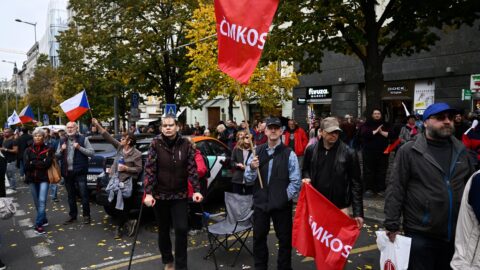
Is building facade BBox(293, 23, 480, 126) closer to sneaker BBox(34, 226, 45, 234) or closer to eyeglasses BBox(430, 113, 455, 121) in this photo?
eyeglasses BBox(430, 113, 455, 121)

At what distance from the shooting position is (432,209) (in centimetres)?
320

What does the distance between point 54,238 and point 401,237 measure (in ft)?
18.8

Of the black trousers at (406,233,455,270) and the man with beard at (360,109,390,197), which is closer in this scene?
the black trousers at (406,233,455,270)

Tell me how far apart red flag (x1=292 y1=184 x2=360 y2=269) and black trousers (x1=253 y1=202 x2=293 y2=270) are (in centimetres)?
9

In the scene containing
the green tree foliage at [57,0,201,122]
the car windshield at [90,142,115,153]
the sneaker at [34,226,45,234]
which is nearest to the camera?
the sneaker at [34,226,45,234]

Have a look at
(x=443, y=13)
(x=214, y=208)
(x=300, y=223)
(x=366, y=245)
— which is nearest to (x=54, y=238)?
(x=214, y=208)

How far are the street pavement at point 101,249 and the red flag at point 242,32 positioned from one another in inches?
100

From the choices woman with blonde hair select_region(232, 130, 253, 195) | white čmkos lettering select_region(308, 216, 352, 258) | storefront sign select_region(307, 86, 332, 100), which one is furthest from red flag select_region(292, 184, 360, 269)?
storefront sign select_region(307, 86, 332, 100)

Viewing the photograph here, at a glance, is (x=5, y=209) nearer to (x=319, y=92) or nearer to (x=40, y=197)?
(x=40, y=197)

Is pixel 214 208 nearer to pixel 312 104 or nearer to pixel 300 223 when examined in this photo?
pixel 300 223

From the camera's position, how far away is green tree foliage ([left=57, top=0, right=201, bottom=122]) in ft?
61.4

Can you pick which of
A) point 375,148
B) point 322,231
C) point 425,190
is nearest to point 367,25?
point 375,148

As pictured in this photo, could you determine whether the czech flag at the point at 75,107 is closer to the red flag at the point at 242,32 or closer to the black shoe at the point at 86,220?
the black shoe at the point at 86,220

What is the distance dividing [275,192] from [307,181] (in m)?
0.36
